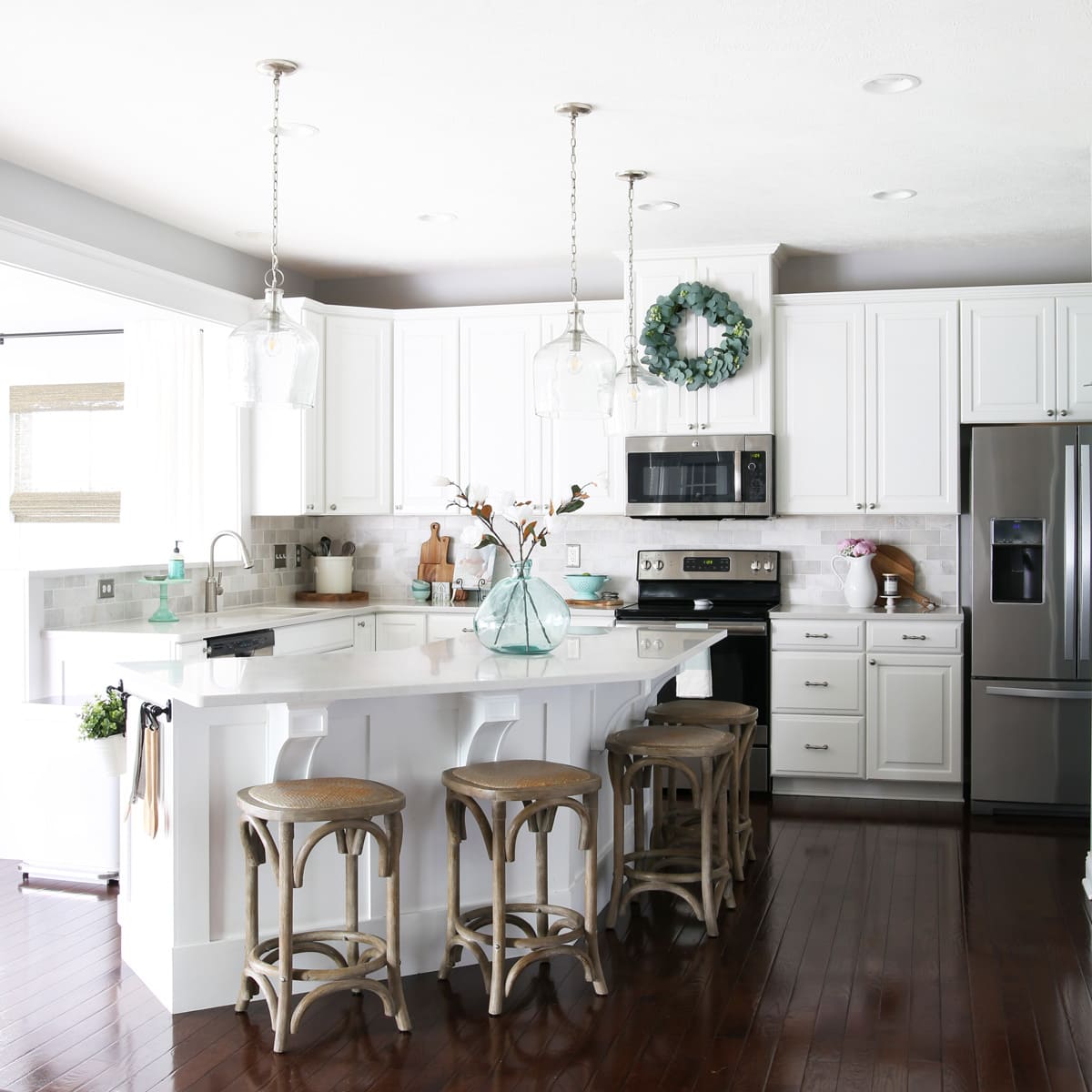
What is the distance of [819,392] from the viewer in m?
5.89

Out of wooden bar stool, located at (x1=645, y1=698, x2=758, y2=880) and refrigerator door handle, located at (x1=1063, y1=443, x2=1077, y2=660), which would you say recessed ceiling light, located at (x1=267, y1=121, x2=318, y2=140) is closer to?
wooden bar stool, located at (x1=645, y1=698, x2=758, y2=880)

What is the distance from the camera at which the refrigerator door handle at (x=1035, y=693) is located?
5.27 m

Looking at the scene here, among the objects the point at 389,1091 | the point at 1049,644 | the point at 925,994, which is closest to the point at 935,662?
the point at 1049,644

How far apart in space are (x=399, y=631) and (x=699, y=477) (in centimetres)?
178

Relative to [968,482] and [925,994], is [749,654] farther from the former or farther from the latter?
[925,994]

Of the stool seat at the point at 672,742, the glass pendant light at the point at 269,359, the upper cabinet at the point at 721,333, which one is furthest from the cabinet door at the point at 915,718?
the glass pendant light at the point at 269,359

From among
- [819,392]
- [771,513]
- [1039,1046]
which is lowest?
[1039,1046]

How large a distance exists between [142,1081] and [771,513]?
13.3 ft

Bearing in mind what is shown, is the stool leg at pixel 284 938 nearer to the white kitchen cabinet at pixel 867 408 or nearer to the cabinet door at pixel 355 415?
the cabinet door at pixel 355 415

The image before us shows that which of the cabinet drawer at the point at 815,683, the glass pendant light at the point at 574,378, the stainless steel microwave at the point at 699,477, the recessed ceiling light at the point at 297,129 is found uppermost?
the recessed ceiling light at the point at 297,129

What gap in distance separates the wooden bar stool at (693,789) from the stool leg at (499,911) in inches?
27.1

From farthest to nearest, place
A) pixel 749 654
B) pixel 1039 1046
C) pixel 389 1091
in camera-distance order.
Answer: pixel 749 654 < pixel 1039 1046 < pixel 389 1091

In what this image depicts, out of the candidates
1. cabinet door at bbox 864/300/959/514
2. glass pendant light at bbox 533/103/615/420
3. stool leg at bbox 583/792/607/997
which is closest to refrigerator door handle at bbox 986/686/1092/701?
cabinet door at bbox 864/300/959/514

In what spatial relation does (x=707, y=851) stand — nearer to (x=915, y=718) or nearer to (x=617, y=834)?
(x=617, y=834)
